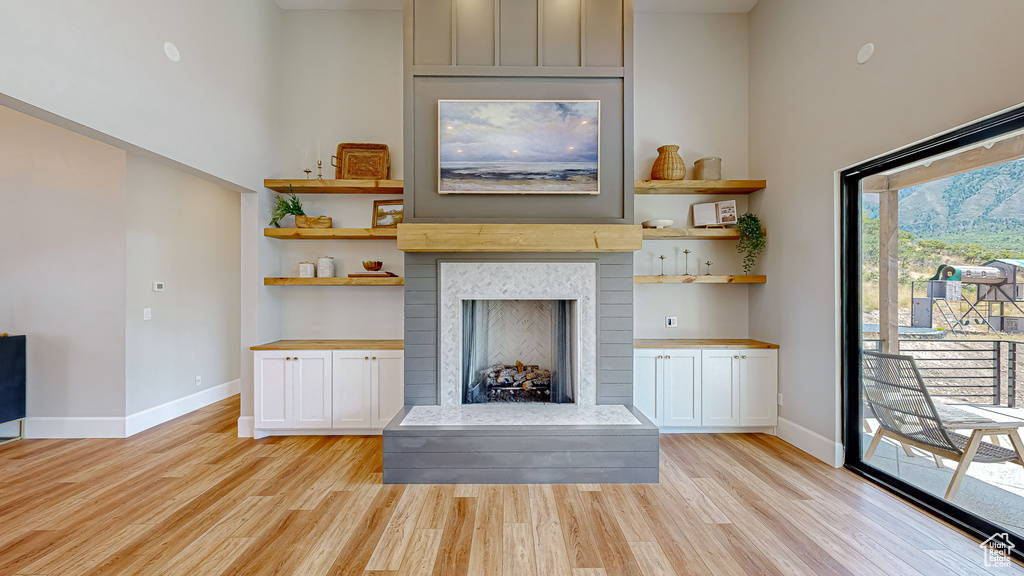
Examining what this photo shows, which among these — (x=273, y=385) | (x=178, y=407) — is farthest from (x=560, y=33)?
(x=178, y=407)

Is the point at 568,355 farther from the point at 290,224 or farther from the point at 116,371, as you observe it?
the point at 116,371

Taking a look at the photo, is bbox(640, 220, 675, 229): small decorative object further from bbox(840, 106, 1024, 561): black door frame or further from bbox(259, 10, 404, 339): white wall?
bbox(259, 10, 404, 339): white wall

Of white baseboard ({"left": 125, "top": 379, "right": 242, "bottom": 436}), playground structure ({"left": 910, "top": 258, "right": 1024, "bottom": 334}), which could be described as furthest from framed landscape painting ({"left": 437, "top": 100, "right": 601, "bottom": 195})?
white baseboard ({"left": 125, "top": 379, "right": 242, "bottom": 436})

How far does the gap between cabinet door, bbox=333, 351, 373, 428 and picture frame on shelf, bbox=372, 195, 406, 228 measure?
48.1 inches

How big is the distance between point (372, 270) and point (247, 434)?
5.88ft

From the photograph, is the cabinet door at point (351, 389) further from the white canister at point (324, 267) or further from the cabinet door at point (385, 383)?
the white canister at point (324, 267)

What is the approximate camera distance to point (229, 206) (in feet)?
17.1

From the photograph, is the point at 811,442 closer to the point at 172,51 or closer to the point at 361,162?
the point at 361,162

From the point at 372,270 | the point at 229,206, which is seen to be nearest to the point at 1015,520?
the point at 372,270

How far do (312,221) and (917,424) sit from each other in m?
4.71

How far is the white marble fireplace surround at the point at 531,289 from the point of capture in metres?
3.55

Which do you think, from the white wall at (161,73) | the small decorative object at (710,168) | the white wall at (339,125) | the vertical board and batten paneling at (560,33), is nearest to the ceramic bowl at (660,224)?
the small decorative object at (710,168)

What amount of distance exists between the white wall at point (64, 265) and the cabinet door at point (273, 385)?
1206 mm

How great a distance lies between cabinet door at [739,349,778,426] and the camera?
3842mm
